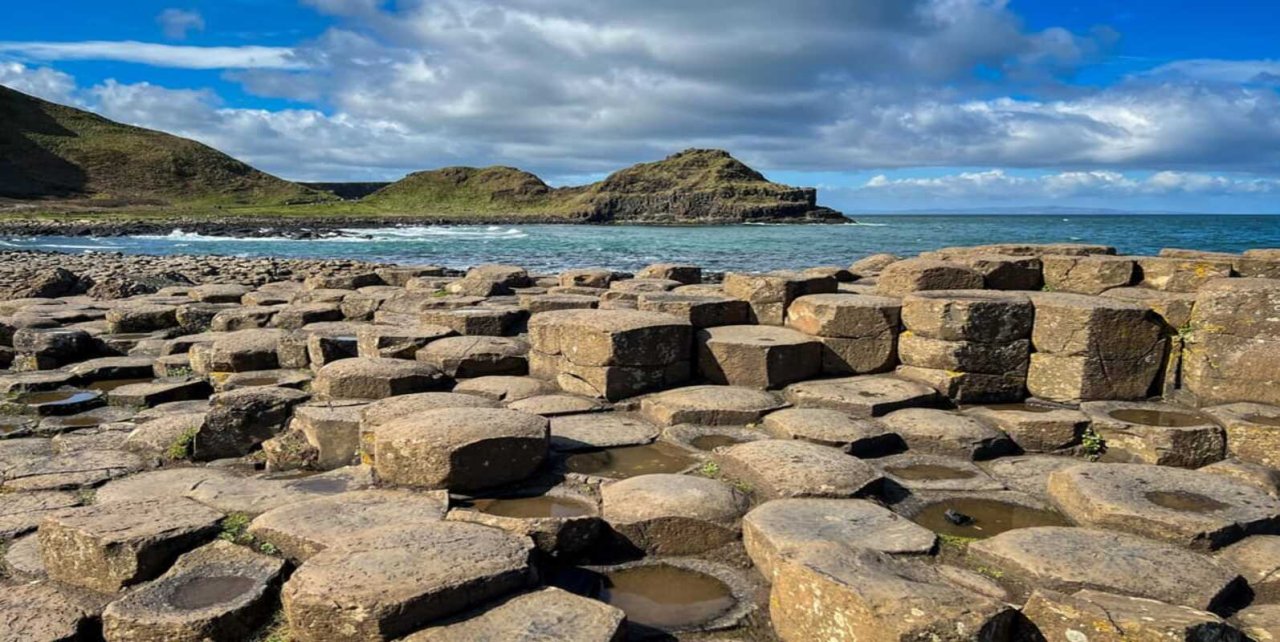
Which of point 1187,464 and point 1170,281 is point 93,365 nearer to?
point 1187,464

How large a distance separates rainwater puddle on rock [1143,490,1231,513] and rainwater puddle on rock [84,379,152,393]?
915cm

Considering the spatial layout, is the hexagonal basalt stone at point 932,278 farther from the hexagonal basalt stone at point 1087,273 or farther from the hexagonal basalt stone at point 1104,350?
the hexagonal basalt stone at point 1104,350

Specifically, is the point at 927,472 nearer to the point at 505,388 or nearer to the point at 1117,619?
the point at 1117,619

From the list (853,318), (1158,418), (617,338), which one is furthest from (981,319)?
(617,338)

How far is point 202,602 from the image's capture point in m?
3.78

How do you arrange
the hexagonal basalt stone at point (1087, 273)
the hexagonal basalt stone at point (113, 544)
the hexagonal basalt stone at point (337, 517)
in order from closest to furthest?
the hexagonal basalt stone at point (113, 544) < the hexagonal basalt stone at point (337, 517) < the hexagonal basalt stone at point (1087, 273)

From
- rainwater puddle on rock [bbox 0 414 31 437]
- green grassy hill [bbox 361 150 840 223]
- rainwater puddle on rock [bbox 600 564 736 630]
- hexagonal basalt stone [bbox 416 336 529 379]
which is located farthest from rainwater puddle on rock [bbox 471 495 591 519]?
green grassy hill [bbox 361 150 840 223]

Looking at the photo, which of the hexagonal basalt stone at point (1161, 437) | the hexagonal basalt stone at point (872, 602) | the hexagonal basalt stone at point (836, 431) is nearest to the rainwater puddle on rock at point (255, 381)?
the hexagonal basalt stone at point (836, 431)

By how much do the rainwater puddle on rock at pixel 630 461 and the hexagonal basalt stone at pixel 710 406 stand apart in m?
0.55

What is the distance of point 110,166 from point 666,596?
11894 cm

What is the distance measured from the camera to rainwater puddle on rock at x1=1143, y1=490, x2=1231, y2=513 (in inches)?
183

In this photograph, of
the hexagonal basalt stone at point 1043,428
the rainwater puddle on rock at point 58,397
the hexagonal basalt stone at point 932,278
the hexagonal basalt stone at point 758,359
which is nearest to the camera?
the hexagonal basalt stone at point 1043,428

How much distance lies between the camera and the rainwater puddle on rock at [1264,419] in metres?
6.01

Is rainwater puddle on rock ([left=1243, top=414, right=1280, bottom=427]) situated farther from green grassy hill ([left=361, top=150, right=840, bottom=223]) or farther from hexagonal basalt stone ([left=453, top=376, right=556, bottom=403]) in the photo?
green grassy hill ([left=361, top=150, right=840, bottom=223])
